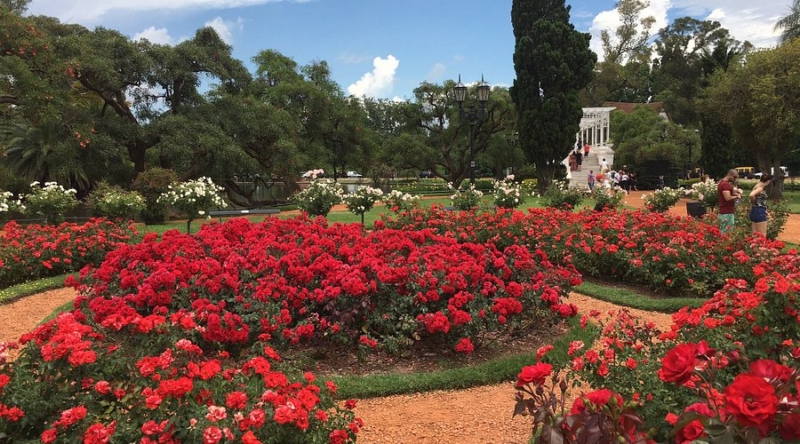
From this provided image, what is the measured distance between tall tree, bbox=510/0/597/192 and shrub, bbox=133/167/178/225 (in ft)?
51.8

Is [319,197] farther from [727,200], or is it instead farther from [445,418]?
[445,418]

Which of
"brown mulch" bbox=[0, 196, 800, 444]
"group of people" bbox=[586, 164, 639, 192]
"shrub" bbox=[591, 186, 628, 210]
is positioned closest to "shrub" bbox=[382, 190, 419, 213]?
"shrub" bbox=[591, 186, 628, 210]

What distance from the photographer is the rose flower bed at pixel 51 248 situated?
7.53 metres

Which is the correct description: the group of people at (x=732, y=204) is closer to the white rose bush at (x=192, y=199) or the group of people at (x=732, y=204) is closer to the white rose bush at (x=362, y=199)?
the white rose bush at (x=362, y=199)

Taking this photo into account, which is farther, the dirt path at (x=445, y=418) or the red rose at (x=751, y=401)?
the dirt path at (x=445, y=418)

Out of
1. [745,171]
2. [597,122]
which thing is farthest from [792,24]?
[745,171]

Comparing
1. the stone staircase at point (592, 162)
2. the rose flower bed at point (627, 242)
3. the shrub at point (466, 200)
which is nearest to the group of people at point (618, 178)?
the stone staircase at point (592, 162)

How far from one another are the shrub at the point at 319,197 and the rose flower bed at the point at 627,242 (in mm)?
3725

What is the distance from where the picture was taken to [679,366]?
142 cm

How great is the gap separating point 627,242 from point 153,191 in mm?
13834

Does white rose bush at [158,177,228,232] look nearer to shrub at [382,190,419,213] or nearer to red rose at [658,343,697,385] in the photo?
shrub at [382,190,419,213]

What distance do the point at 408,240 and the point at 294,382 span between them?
9.69 ft

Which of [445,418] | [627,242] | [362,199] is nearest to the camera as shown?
[445,418]

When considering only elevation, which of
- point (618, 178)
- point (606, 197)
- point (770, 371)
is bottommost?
point (618, 178)
